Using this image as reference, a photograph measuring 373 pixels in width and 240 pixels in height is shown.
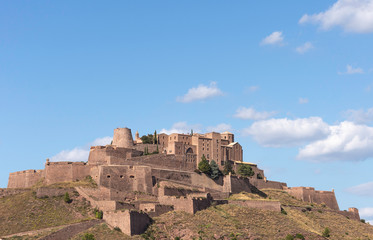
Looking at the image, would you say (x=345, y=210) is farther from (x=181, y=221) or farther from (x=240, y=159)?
(x=181, y=221)

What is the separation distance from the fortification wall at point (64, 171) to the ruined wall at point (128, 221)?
17166mm

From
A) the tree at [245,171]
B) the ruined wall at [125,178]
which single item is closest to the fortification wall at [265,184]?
the tree at [245,171]

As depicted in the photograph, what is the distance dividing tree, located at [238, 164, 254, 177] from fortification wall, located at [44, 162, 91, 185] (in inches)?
1063

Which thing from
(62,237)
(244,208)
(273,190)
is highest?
(273,190)

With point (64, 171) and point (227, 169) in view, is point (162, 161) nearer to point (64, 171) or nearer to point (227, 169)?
point (227, 169)

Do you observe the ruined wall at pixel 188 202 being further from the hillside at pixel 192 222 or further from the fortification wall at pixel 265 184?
the fortification wall at pixel 265 184

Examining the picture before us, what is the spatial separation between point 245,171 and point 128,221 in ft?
129

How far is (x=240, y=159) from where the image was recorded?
104375mm

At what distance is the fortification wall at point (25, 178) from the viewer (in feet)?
276

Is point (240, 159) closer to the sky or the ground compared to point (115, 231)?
closer to the sky

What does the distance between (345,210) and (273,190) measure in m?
11.1

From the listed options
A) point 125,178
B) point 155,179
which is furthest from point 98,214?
point 155,179

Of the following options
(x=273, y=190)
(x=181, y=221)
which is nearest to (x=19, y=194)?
(x=181, y=221)

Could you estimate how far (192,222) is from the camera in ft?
221
